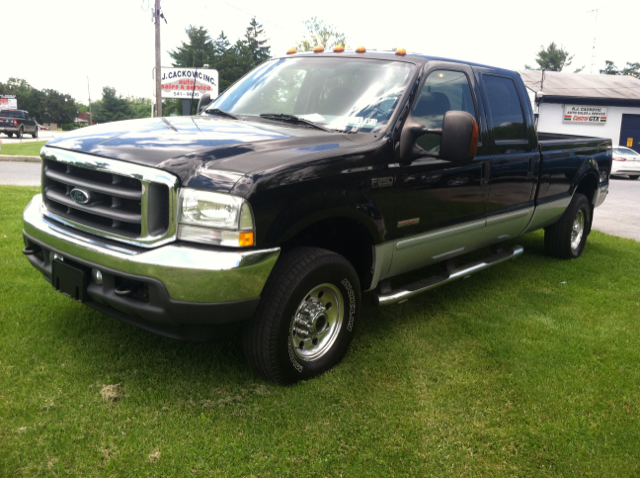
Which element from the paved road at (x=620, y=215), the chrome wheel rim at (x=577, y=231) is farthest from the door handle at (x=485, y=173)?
the paved road at (x=620, y=215)

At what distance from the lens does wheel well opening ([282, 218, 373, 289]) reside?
3.48 meters

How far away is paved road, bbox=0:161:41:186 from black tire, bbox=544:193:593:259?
947cm

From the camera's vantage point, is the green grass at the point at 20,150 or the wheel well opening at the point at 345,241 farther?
the green grass at the point at 20,150

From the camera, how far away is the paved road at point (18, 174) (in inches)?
456

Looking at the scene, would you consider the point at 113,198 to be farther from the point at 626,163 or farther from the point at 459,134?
the point at 626,163

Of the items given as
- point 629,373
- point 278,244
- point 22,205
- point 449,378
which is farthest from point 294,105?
point 22,205

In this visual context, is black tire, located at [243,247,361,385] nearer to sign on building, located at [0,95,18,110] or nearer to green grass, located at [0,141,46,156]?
green grass, located at [0,141,46,156]

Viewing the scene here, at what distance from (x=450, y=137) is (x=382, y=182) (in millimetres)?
511

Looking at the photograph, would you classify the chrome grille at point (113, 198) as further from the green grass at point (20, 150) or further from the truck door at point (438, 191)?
the green grass at point (20, 150)

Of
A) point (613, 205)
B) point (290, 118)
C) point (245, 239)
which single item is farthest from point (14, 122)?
point (245, 239)

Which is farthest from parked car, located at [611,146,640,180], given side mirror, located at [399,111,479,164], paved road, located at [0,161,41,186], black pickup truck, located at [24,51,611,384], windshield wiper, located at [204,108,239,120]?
windshield wiper, located at [204,108,239,120]

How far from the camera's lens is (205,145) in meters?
3.09

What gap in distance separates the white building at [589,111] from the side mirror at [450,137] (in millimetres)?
31524

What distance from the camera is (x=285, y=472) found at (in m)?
2.61
